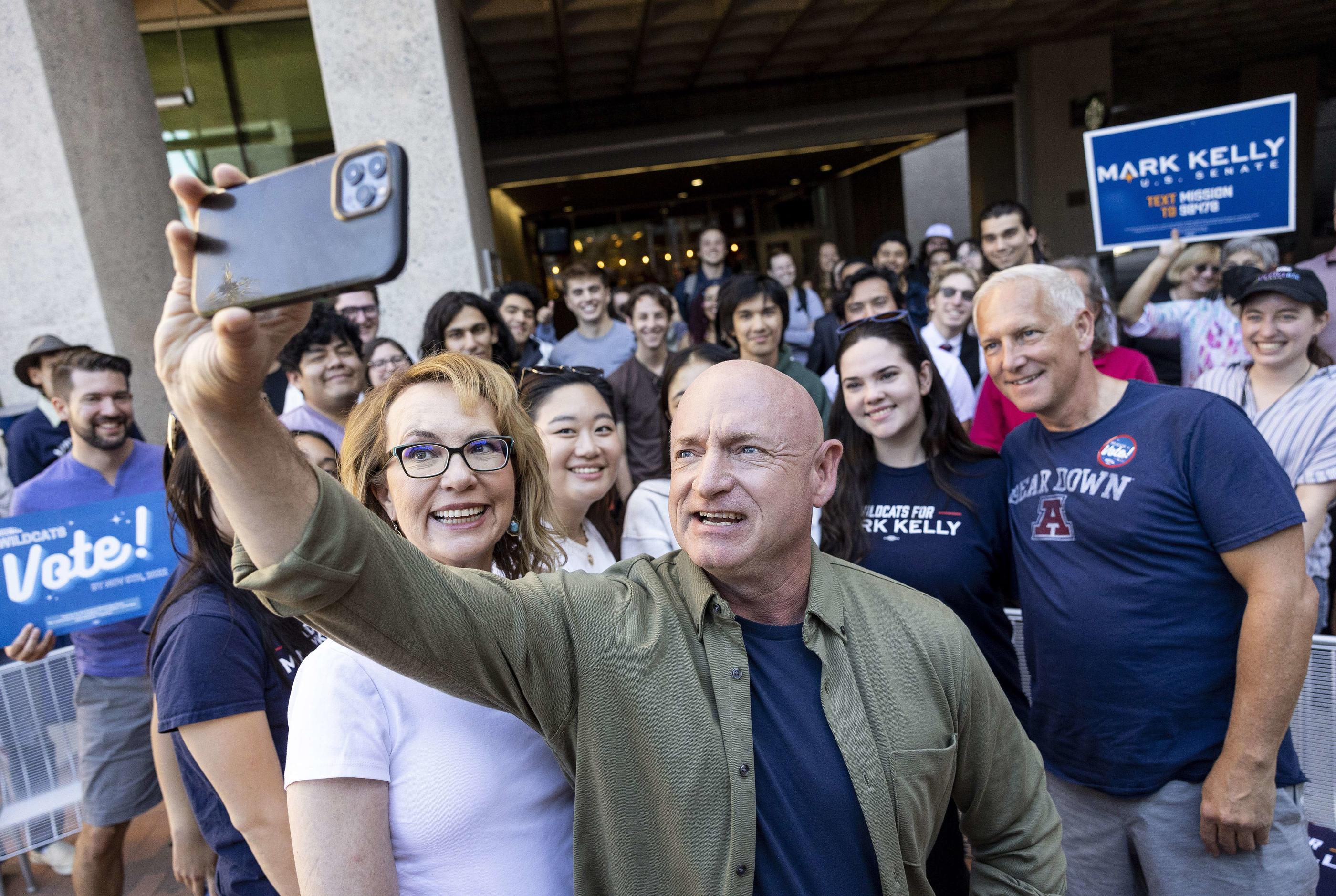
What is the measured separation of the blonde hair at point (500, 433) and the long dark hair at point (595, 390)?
81 centimetres

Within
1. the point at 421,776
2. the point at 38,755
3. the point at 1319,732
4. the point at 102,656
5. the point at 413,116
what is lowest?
the point at 1319,732

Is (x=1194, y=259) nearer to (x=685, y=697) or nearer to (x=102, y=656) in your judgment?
(x=685, y=697)

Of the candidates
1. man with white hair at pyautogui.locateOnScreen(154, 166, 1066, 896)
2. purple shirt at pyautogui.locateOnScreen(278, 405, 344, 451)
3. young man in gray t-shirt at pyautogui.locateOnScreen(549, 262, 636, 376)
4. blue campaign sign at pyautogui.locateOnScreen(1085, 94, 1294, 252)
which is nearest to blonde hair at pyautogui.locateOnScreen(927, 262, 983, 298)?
blue campaign sign at pyautogui.locateOnScreen(1085, 94, 1294, 252)

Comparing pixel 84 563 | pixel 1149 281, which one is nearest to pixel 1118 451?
pixel 1149 281

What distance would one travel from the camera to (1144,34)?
1439 cm

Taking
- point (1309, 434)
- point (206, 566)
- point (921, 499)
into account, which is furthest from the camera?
point (1309, 434)

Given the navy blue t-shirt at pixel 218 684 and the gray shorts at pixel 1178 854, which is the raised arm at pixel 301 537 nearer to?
the navy blue t-shirt at pixel 218 684

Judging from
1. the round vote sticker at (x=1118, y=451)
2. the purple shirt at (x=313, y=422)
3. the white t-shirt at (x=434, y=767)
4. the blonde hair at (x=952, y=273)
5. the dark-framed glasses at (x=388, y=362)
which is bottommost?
the white t-shirt at (x=434, y=767)

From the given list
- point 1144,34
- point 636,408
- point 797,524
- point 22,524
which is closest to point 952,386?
point 636,408

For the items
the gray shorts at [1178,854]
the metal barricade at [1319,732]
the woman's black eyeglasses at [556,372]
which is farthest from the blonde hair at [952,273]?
the gray shorts at [1178,854]

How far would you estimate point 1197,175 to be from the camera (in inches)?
184

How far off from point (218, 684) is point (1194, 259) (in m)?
6.27

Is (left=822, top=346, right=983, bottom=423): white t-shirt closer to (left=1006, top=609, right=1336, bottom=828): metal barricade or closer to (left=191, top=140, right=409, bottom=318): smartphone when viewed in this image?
(left=1006, top=609, right=1336, bottom=828): metal barricade

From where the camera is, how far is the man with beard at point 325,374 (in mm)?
3646
